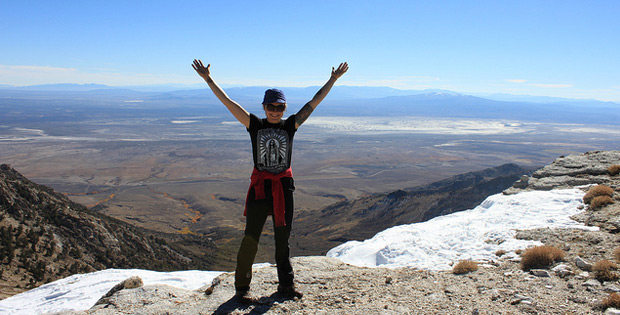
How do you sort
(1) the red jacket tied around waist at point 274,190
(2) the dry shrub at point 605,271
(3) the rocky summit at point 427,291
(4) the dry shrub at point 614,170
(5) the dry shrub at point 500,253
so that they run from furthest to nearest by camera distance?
(4) the dry shrub at point 614,170, (5) the dry shrub at point 500,253, (2) the dry shrub at point 605,271, (3) the rocky summit at point 427,291, (1) the red jacket tied around waist at point 274,190

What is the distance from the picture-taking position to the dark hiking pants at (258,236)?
378 centimetres

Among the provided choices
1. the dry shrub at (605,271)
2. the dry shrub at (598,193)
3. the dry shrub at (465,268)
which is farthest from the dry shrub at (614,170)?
the dry shrub at (465,268)

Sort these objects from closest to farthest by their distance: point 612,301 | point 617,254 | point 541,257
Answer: point 612,301, point 617,254, point 541,257

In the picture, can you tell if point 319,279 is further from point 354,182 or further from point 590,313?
point 354,182

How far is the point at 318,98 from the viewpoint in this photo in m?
4.18

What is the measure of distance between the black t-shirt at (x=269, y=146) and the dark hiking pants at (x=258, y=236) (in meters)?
0.16

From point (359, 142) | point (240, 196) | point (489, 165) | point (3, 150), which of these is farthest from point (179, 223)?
point (359, 142)

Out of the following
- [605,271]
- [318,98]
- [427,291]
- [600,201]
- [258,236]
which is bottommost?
[427,291]

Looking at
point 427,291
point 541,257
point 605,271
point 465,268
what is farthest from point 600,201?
point 427,291

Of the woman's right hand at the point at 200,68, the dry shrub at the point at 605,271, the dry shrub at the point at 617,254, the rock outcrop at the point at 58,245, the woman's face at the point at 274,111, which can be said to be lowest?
the rock outcrop at the point at 58,245

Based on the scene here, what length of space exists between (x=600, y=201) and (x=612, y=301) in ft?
14.0

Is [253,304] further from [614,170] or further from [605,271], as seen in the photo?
[614,170]

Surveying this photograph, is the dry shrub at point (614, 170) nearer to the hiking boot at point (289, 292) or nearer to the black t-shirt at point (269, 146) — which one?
the hiking boot at point (289, 292)

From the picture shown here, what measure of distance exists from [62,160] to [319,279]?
105947mm
